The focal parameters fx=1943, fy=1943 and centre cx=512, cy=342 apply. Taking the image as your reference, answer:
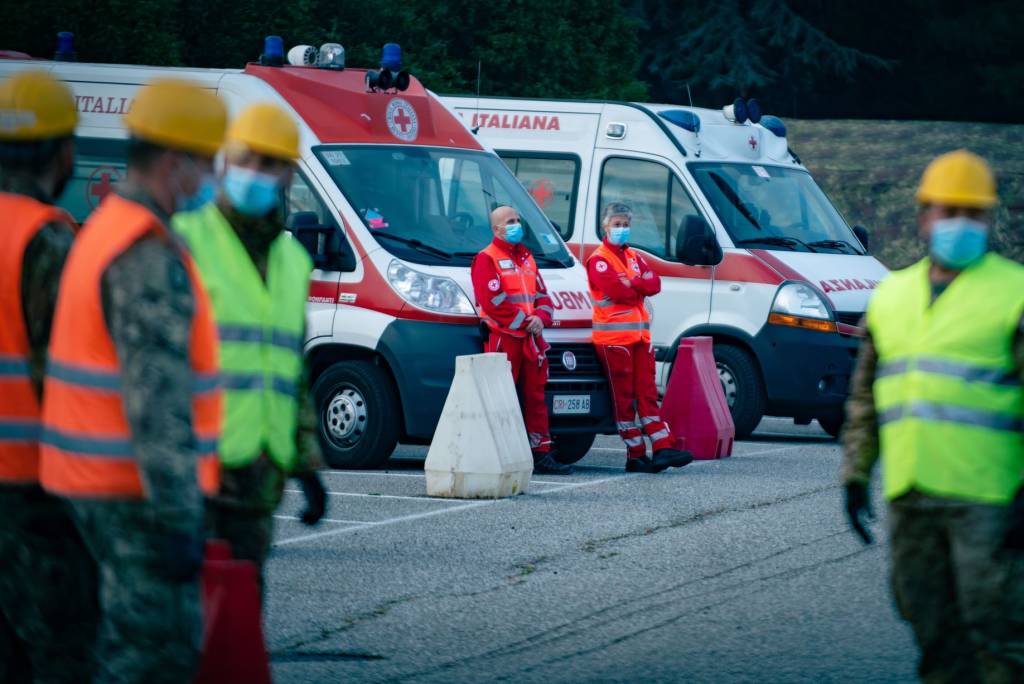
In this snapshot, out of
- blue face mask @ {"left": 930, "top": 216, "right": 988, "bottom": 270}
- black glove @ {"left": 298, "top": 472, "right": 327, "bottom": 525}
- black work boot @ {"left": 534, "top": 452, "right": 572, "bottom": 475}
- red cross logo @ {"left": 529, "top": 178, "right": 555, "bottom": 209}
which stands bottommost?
black work boot @ {"left": 534, "top": 452, "right": 572, "bottom": 475}

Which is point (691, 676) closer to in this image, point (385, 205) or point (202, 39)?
point (385, 205)

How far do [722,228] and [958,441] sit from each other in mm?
10678

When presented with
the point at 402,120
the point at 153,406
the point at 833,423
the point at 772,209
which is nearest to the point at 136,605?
the point at 153,406

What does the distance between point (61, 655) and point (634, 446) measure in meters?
8.66

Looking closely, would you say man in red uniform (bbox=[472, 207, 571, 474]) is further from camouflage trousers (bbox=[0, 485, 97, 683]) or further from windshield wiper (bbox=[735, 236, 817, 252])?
camouflage trousers (bbox=[0, 485, 97, 683])

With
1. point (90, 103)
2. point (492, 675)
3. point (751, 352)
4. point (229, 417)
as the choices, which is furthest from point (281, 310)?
point (751, 352)

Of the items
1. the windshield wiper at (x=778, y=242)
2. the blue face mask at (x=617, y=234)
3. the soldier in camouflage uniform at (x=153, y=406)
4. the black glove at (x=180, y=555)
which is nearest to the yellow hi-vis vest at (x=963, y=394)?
the soldier in camouflage uniform at (x=153, y=406)

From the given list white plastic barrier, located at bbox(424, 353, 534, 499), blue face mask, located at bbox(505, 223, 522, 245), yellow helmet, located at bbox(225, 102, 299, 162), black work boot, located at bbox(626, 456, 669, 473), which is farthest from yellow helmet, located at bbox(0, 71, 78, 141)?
black work boot, located at bbox(626, 456, 669, 473)

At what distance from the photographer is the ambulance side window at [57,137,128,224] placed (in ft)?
45.0

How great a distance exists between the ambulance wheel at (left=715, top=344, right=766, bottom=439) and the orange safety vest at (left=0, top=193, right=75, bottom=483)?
36.2 feet

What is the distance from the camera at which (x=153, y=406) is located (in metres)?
4.23

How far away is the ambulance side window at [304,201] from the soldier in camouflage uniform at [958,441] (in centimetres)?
793

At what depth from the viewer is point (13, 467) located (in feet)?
16.5

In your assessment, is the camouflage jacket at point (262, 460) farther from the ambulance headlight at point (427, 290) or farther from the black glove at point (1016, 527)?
the ambulance headlight at point (427, 290)
